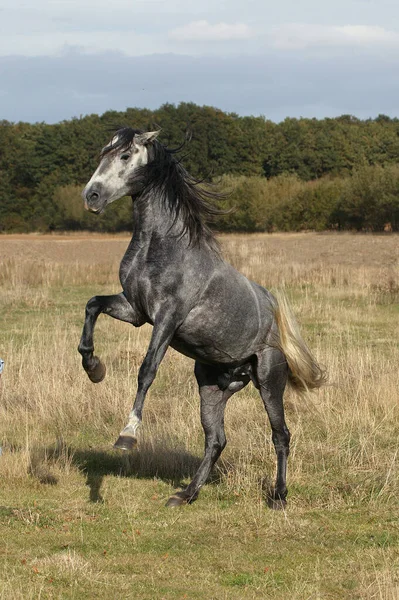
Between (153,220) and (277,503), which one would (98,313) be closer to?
(153,220)

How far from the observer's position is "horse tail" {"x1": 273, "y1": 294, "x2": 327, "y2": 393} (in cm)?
656

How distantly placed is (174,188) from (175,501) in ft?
7.50

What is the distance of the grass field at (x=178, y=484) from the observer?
4973mm

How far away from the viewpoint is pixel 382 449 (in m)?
7.78

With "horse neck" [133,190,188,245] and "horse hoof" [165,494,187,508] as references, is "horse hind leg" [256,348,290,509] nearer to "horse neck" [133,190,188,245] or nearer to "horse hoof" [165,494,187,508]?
"horse hoof" [165,494,187,508]

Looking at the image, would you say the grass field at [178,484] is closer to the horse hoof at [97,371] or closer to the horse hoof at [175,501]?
the horse hoof at [175,501]

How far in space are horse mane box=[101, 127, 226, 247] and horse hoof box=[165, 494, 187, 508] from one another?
188cm

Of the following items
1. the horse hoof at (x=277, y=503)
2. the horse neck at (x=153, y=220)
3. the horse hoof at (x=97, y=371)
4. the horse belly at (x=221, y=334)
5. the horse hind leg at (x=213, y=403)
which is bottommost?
the horse hoof at (x=277, y=503)

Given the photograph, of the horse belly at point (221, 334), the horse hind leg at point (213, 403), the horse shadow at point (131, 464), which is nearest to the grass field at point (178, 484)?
the horse shadow at point (131, 464)

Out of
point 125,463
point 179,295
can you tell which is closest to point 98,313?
point 179,295

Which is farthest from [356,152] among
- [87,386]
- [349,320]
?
[87,386]

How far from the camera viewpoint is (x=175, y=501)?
645cm

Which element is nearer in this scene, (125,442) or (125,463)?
(125,442)

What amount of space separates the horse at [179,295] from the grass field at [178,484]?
1.55ft
